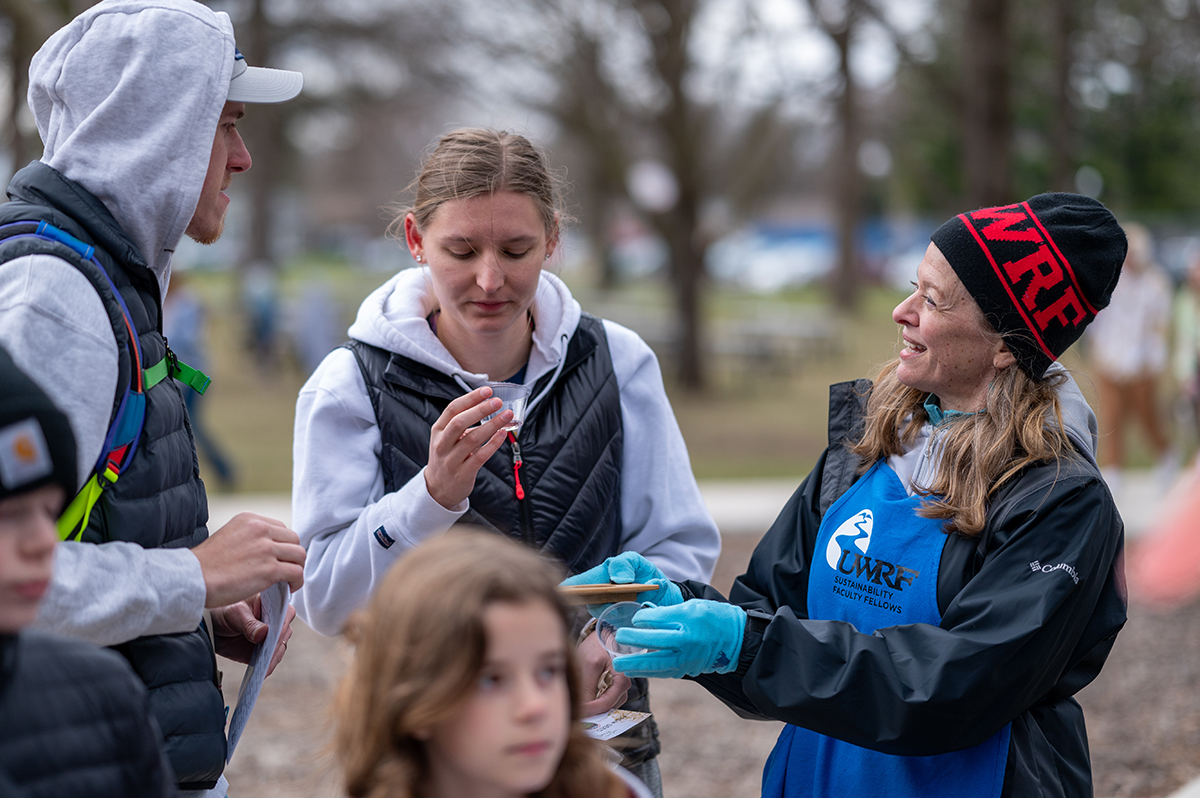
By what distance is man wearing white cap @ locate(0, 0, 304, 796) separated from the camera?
5.90 feet

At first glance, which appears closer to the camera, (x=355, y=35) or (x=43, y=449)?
(x=43, y=449)

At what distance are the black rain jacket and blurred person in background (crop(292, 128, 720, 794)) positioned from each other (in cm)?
41

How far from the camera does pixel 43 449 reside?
1417 mm

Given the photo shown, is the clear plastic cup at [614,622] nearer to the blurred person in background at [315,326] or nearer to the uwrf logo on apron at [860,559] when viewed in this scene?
the uwrf logo on apron at [860,559]

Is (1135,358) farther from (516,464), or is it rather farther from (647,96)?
(516,464)

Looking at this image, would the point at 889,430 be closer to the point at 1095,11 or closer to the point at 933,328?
the point at 933,328

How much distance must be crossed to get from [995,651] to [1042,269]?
75cm

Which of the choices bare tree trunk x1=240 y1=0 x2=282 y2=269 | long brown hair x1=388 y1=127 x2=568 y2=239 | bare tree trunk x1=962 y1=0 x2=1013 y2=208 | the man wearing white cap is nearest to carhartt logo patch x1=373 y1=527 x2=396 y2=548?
the man wearing white cap

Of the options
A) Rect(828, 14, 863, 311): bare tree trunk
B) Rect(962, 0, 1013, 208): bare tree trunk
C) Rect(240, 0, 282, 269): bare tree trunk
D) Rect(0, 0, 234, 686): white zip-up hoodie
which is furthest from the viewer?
Rect(828, 14, 863, 311): bare tree trunk

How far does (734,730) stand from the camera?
18.3 ft

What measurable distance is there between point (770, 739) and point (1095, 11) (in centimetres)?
2447

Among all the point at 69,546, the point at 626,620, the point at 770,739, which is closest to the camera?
the point at 69,546

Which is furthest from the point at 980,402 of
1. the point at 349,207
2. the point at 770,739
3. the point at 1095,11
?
the point at 349,207

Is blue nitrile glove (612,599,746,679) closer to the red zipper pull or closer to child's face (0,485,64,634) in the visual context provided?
the red zipper pull
